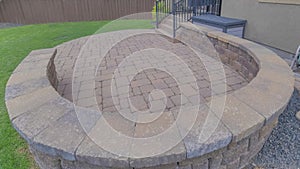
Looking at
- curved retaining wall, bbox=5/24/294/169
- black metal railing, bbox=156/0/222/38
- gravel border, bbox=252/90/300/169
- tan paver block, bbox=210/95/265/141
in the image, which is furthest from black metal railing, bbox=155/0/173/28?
tan paver block, bbox=210/95/265/141

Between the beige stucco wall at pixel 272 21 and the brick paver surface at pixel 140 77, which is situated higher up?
the beige stucco wall at pixel 272 21

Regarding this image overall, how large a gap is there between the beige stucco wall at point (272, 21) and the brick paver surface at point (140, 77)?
4.56 ft

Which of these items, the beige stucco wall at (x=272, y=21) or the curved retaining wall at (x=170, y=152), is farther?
the beige stucco wall at (x=272, y=21)

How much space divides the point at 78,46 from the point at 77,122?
4203 mm

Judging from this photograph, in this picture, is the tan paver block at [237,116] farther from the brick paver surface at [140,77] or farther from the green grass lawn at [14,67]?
the green grass lawn at [14,67]

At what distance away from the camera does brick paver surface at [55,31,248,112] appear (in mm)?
2531

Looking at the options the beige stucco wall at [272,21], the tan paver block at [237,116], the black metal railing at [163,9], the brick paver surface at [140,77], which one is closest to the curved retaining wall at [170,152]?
the tan paver block at [237,116]

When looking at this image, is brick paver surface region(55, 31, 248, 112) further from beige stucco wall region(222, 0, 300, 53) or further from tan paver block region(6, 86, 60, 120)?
beige stucco wall region(222, 0, 300, 53)

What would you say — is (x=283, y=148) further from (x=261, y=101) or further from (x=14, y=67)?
(x=14, y=67)

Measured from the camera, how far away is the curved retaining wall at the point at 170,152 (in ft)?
3.99

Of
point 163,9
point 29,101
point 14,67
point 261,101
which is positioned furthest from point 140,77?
point 163,9

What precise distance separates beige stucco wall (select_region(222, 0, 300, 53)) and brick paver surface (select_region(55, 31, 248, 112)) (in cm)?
139

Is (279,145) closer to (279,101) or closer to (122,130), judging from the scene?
(279,101)

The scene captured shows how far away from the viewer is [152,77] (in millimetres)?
3107
